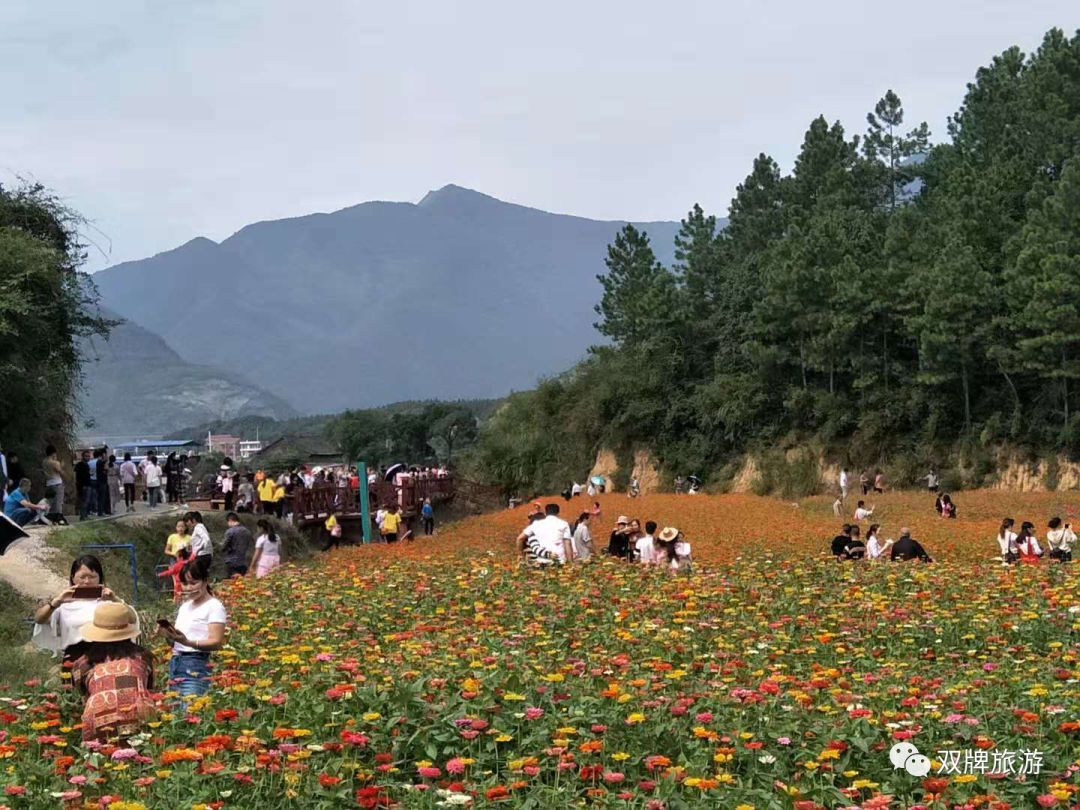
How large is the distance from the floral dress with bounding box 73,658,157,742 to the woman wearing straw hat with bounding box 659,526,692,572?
10.7 meters

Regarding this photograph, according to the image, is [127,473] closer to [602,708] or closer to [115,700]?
[115,700]

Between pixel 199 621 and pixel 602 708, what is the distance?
3324 mm

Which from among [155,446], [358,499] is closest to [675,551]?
[358,499]

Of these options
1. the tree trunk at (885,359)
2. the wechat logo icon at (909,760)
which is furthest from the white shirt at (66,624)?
the tree trunk at (885,359)

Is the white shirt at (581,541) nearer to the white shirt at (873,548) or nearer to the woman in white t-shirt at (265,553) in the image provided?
the woman in white t-shirt at (265,553)

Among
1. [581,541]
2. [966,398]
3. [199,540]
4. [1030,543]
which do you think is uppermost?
[966,398]

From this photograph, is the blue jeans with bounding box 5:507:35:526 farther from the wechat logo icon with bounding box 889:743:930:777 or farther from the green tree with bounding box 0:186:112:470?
the wechat logo icon with bounding box 889:743:930:777

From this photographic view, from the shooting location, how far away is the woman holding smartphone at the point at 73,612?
9.39m

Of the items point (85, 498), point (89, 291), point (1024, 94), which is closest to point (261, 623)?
point (85, 498)

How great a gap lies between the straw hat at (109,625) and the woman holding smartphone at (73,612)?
710 mm

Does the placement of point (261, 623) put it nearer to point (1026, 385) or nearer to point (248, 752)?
point (248, 752)

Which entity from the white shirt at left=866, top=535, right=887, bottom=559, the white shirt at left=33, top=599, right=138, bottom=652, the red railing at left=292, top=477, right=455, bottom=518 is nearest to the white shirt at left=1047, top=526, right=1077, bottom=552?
the white shirt at left=866, top=535, right=887, bottom=559

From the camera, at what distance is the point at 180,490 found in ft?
137

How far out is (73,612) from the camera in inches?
370
